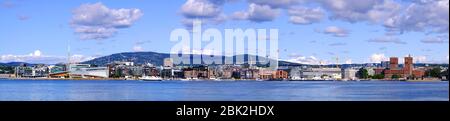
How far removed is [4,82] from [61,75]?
7879mm

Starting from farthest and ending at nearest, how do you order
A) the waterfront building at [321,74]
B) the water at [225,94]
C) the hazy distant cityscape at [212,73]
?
1. the waterfront building at [321,74]
2. the hazy distant cityscape at [212,73]
3. the water at [225,94]

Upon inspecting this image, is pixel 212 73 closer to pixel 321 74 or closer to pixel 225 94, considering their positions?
pixel 225 94

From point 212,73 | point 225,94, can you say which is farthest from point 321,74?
point 225,94

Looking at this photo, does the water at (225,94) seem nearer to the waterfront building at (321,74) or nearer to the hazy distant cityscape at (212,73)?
the hazy distant cityscape at (212,73)

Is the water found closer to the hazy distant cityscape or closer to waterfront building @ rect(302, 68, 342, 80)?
the hazy distant cityscape

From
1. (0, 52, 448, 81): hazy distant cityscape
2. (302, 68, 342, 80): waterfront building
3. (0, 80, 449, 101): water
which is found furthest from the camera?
(302, 68, 342, 80): waterfront building

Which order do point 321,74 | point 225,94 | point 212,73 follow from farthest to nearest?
point 321,74
point 212,73
point 225,94

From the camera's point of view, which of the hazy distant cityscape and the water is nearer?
the water

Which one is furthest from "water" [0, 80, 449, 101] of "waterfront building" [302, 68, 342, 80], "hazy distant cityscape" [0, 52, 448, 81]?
"waterfront building" [302, 68, 342, 80]

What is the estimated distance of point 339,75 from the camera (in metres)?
39.4

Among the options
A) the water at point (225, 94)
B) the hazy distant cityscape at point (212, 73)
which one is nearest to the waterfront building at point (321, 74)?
the hazy distant cityscape at point (212, 73)
